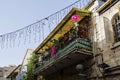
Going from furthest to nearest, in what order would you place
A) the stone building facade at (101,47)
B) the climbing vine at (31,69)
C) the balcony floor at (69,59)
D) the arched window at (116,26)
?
the climbing vine at (31,69) → the balcony floor at (69,59) → the arched window at (116,26) → the stone building facade at (101,47)

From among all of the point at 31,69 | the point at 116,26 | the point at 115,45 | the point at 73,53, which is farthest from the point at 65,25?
the point at 31,69

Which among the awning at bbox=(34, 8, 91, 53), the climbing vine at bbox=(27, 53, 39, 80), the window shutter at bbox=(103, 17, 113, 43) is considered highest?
the awning at bbox=(34, 8, 91, 53)

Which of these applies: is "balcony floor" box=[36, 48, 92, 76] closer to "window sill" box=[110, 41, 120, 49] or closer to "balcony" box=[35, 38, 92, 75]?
"balcony" box=[35, 38, 92, 75]

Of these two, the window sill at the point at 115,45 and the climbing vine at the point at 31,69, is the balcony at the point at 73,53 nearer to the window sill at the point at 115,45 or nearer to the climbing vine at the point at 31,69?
the window sill at the point at 115,45

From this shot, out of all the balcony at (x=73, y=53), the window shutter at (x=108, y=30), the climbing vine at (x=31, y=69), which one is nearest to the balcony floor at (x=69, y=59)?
the balcony at (x=73, y=53)

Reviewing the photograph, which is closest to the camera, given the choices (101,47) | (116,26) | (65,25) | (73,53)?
(116,26)

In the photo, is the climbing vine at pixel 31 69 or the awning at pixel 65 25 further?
the climbing vine at pixel 31 69

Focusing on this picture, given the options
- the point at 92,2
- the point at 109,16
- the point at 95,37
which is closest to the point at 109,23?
the point at 109,16

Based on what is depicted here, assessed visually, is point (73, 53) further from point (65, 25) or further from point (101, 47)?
point (65, 25)

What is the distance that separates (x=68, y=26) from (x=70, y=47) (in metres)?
2.53

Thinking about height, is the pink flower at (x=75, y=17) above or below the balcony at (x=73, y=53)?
above

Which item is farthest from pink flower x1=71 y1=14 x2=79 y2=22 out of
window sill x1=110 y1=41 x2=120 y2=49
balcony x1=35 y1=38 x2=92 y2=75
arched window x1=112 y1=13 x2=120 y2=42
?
window sill x1=110 y1=41 x2=120 y2=49

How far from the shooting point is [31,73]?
19.5 m

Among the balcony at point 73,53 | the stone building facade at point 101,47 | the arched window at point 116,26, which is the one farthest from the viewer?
the balcony at point 73,53
